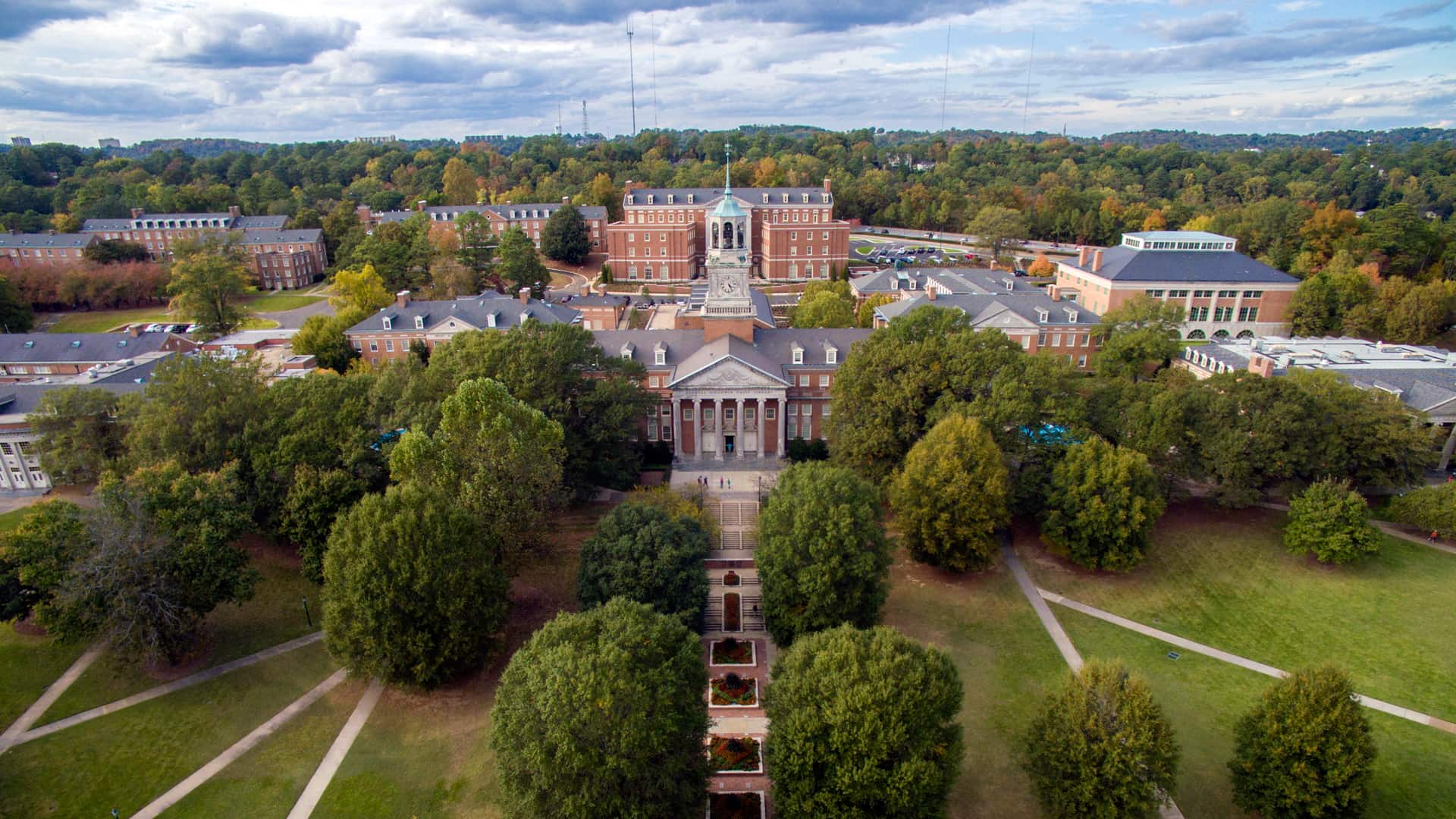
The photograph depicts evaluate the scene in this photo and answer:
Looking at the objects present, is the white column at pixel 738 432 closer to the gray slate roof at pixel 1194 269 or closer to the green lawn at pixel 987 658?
the green lawn at pixel 987 658

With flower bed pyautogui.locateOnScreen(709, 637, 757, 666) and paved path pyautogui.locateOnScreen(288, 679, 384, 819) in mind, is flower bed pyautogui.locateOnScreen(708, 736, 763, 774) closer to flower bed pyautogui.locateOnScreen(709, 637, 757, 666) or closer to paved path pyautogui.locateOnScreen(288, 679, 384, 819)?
flower bed pyautogui.locateOnScreen(709, 637, 757, 666)

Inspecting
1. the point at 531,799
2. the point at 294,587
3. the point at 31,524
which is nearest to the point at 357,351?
the point at 294,587

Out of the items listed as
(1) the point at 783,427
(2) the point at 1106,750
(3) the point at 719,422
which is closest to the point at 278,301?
(3) the point at 719,422

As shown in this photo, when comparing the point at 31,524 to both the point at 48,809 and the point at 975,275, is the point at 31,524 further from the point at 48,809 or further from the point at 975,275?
the point at 975,275

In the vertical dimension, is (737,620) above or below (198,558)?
below

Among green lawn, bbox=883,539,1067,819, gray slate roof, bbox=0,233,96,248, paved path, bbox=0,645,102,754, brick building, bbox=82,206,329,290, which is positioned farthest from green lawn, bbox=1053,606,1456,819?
gray slate roof, bbox=0,233,96,248

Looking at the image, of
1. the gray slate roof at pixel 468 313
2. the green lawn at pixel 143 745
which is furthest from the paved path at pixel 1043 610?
the gray slate roof at pixel 468 313
